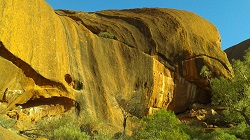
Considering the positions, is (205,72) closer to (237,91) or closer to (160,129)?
(237,91)

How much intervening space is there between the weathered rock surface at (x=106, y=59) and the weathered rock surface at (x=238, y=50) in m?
20.3

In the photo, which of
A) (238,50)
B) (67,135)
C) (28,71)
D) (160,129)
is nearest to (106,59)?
(160,129)

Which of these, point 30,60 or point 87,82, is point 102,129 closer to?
point 87,82

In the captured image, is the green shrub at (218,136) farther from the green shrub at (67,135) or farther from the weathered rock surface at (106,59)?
the green shrub at (67,135)

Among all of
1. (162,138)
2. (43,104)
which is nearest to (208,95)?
(162,138)

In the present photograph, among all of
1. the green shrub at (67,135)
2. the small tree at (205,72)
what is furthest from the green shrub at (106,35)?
the green shrub at (67,135)

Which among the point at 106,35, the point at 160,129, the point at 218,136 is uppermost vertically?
the point at 106,35

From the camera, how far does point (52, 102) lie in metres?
21.4

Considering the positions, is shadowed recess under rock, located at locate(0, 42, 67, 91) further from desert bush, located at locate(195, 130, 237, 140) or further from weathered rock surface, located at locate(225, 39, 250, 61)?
weathered rock surface, located at locate(225, 39, 250, 61)

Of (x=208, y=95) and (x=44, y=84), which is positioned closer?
(x=44, y=84)

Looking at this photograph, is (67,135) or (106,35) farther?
(106,35)

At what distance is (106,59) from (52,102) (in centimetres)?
734

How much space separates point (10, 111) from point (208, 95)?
21.3 metres

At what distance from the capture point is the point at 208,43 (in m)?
34.1
